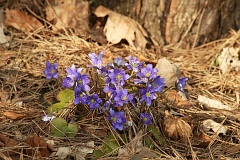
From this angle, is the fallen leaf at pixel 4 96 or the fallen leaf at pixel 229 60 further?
the fallen leaf at pixel 229 60

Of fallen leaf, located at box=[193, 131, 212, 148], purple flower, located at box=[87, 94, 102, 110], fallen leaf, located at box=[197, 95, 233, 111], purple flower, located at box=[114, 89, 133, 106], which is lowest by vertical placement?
fallen leaf, located at box=[193, 131, 212, 148]

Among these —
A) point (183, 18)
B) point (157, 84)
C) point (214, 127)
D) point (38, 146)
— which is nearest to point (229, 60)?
point (183, 18)

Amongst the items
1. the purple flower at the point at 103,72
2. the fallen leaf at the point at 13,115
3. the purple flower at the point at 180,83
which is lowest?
the fallen leaf at the point at 13,115

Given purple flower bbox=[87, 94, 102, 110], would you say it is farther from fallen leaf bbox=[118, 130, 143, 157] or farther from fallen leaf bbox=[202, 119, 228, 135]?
fallen leaf bbox=[202, 119, 228, 135]

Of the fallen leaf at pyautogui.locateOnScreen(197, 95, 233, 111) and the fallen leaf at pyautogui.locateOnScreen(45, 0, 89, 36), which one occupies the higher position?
the fallen leaf at pyautogui.locateOnScreen(45, 0, 89, 36)

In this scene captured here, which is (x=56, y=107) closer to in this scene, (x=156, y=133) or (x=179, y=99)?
(x=156, y=133)

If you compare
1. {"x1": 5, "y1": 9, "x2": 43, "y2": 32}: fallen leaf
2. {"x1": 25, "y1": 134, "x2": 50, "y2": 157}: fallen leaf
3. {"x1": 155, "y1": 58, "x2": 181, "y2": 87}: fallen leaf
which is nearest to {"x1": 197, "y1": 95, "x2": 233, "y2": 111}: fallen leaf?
{"x1": 155, "y1": 58, "x2": 181, "y2": 87}: fallen leaf

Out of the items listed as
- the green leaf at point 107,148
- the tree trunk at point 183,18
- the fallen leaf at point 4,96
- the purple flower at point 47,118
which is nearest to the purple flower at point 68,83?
the purple flower at point 47,118

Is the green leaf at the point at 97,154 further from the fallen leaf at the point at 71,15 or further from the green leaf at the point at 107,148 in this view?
the fallen leaf at the point at 71,15
